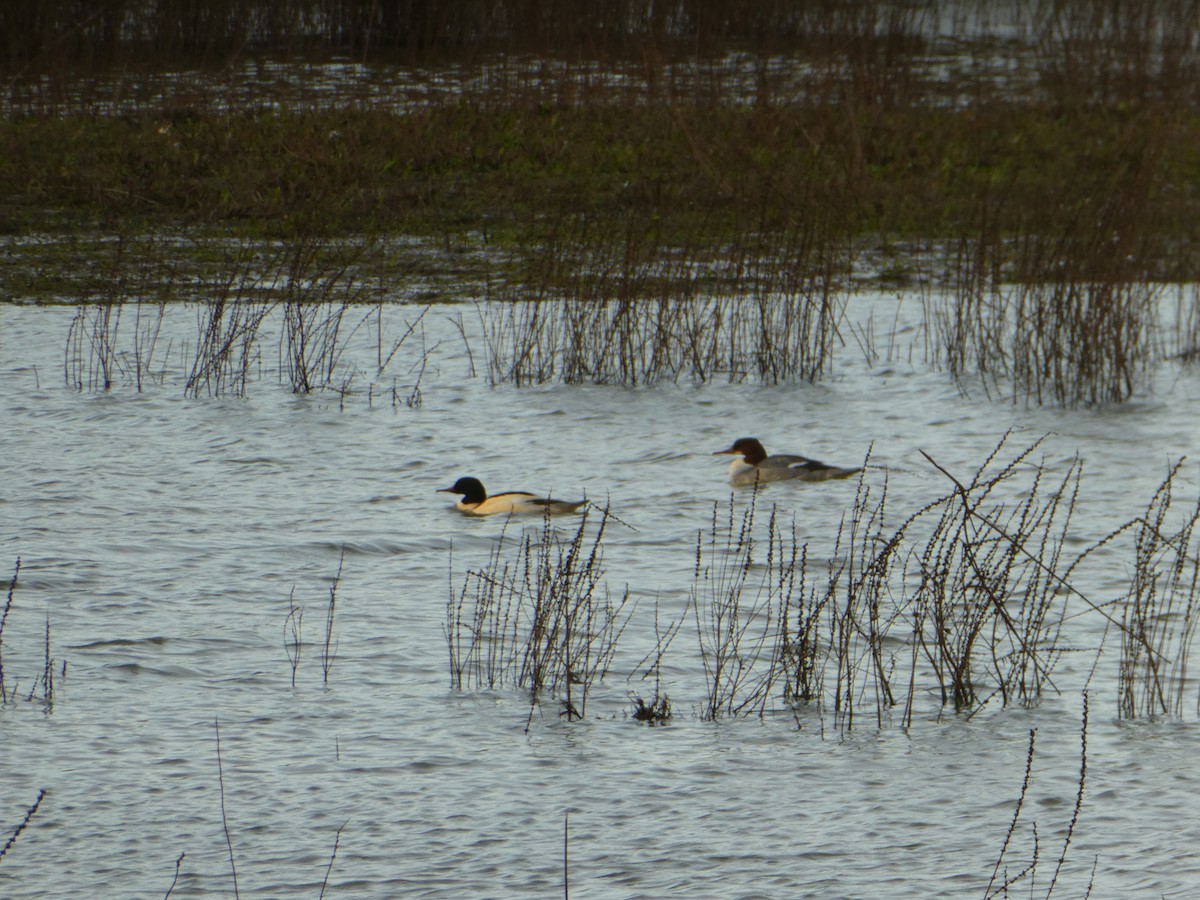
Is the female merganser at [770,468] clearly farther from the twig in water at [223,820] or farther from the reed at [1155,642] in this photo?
the twig in water at [223,820]

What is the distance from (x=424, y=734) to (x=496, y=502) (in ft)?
7.66

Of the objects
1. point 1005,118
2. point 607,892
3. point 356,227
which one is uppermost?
point 1005,118

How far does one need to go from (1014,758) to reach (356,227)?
9.61m

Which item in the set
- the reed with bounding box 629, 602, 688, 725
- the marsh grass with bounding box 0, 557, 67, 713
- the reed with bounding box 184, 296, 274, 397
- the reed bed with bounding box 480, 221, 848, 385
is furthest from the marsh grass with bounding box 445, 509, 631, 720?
the reed bed with bounding box 480, 221, 848, 385

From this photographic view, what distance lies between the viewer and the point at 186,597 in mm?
5695

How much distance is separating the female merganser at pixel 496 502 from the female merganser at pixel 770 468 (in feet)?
2.55

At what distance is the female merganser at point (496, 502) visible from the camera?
268 inches

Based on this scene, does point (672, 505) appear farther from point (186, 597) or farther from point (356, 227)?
point (356, 227)

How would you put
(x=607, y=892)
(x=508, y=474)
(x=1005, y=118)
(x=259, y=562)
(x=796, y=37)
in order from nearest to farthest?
(x=607, y=892) < (x=259, y=562) < (x=508, y=474) < (x=1005, y=118) < (x=796, y=37)

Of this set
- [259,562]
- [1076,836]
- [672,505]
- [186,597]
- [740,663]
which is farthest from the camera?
[672,505]

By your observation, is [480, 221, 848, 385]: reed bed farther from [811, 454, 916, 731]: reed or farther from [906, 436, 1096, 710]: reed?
[811, 454, 916, 731]: reed

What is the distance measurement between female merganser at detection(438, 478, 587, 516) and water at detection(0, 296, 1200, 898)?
0.11 metres

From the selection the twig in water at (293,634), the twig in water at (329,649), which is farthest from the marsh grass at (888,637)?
the twig in water at (293,634)

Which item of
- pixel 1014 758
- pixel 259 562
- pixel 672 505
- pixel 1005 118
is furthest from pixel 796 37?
pixel 1014 758
